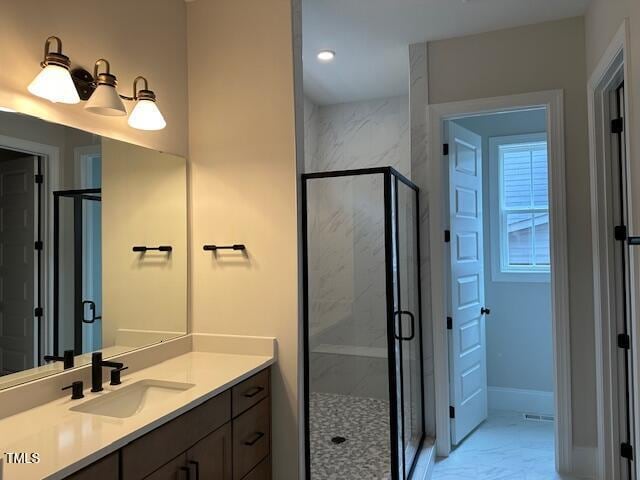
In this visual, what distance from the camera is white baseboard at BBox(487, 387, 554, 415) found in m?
3.90

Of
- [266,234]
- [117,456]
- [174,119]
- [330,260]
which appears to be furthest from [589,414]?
[174,119]

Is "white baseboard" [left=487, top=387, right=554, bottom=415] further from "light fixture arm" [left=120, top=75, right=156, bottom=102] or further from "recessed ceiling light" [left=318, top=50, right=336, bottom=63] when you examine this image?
"light fixture arm" [left=120, top=75, right=156, bottom=102]

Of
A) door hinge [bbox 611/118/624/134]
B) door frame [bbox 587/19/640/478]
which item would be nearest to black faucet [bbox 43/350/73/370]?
door frame [bbox 587/19/640/478]

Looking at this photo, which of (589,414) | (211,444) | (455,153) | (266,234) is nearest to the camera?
(211,444)

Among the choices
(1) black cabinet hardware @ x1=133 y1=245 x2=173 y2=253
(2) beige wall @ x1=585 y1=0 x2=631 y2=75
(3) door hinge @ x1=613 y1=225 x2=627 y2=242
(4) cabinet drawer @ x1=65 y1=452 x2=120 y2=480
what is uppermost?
(2) beige wall @ x1=585 y1=0 x2=631 y2=75

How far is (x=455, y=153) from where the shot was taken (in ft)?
10.7

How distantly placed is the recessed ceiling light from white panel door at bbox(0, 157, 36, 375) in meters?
2.24

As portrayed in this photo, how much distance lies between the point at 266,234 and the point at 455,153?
1694mm

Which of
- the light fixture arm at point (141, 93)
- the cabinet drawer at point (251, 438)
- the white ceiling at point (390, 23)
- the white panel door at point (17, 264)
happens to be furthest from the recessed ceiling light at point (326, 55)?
the cabinet drawer at point (251, 438)

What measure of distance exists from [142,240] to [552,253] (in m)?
2.49

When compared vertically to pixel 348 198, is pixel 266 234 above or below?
below

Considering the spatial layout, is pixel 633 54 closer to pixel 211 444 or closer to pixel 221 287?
pixel 221 287

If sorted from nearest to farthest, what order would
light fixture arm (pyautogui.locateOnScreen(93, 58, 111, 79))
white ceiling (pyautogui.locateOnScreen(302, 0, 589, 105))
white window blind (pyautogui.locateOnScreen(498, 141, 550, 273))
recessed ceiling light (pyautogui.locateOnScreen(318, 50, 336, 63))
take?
light fixture arm (pyautogui.locateOnScreen(93, 58, 111, 79))
white ceiling (pyautogui.locateOnScreen(302, 0, 589, 105))
recessed ceiling light (pyautogui.locateOnScreen(318, 50, 336, 63))
white window blind (pyautogui.locateOnScreen(498, 141, 550, 273))

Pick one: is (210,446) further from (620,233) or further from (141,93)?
(620,233)
